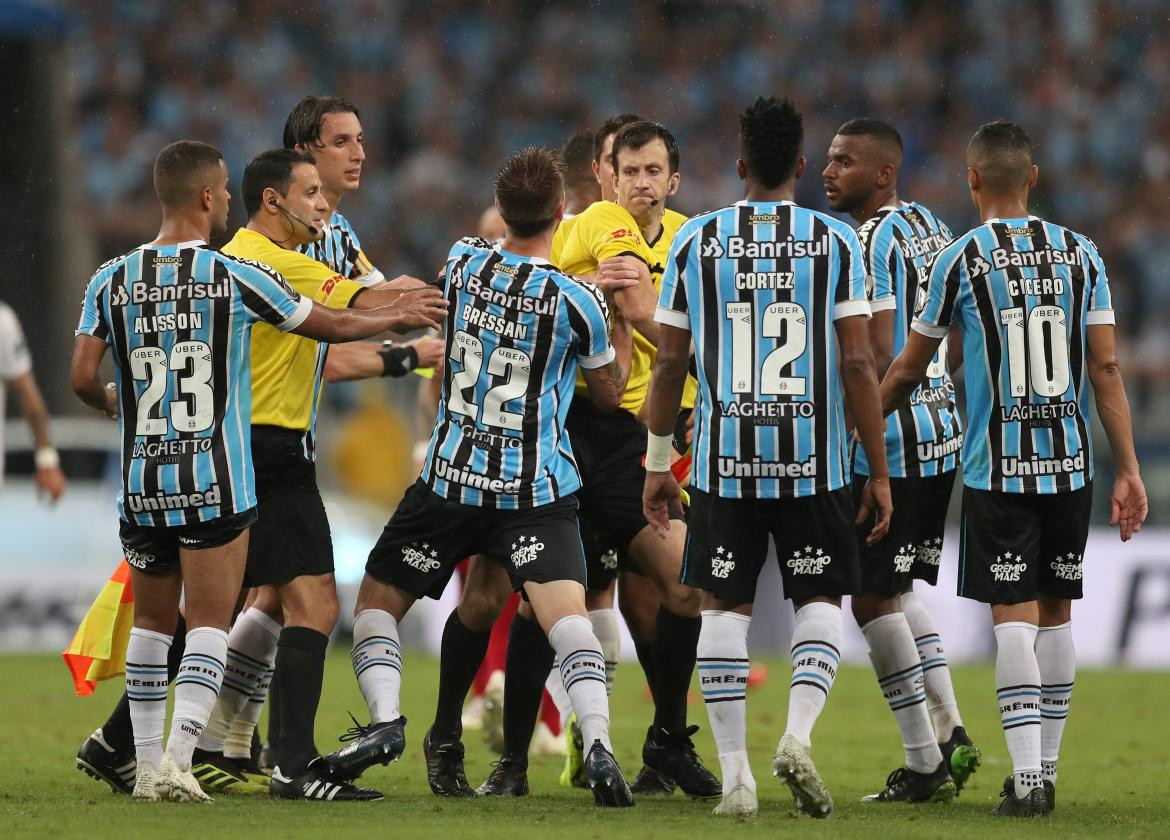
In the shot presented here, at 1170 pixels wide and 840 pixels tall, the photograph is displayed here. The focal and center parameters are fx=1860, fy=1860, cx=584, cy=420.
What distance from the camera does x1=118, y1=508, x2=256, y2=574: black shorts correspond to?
6566 millimetres

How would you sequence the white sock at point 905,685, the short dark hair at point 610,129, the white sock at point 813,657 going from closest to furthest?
the white sock at point 813,657 < the white sock at point 905,685 < the short dark hair at point 610,129

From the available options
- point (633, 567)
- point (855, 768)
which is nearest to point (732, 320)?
point (633, 567)

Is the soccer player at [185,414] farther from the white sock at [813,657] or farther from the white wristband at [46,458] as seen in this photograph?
the white wristband at [46,458]

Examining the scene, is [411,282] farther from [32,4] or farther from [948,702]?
[32,4]

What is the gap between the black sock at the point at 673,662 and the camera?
737cm

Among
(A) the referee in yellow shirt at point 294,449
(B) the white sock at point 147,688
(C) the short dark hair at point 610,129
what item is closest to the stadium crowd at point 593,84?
(C) the short dark hair at point 610,129

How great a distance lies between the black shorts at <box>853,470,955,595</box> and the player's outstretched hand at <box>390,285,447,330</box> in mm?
1816

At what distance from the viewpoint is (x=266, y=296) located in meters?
6.55

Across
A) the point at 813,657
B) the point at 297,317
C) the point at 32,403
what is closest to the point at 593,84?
the point at 32,403

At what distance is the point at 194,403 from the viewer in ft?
21.5

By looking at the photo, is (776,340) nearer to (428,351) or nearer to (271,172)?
(428,351)

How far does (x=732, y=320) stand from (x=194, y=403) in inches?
75.2

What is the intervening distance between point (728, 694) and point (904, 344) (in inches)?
69.9

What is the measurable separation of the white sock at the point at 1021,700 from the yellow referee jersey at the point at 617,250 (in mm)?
1821
